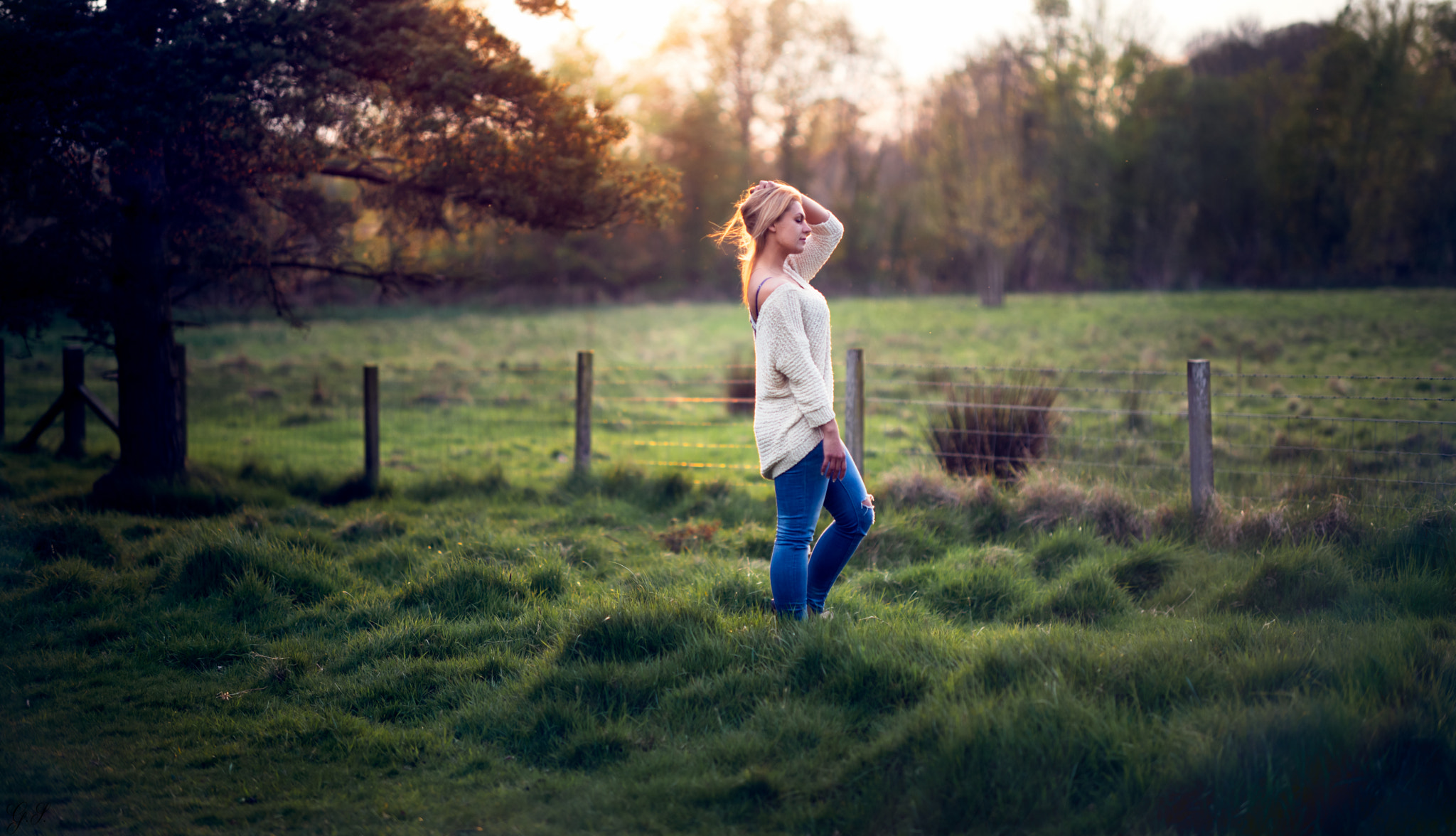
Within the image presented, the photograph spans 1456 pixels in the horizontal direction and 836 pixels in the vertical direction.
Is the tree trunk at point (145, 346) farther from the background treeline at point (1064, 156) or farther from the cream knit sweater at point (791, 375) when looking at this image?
the background treeline at point (1064, 156)

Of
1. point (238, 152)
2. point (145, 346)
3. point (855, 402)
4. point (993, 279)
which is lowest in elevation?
point (855, 402)

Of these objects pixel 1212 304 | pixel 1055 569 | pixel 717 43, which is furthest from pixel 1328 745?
pixel 717 43

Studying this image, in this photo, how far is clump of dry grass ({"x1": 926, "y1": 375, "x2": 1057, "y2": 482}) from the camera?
7719 mm

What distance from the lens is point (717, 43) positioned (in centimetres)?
4778

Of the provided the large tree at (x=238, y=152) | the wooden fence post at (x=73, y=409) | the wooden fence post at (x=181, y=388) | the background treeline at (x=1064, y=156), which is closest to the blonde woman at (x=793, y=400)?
the large tree at (x=238, y=152)

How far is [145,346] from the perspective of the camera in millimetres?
7793

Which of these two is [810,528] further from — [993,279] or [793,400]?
[993,279]

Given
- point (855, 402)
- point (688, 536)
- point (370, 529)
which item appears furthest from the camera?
point (855, 402)

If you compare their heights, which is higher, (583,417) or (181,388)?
(181,388)

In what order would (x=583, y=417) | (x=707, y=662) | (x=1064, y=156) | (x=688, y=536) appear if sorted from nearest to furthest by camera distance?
1. (x=707, y=662)
2. (x=688, y=536)
3. (x=583, y=417)
4. (x=1064, y=156)

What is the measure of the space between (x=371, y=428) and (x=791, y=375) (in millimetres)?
6169

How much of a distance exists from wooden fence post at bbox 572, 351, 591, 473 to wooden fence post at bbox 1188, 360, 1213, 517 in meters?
5.12

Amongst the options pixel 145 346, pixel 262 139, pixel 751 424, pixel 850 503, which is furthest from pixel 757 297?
pixel 751 424

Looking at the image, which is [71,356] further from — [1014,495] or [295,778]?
[1014,495]
